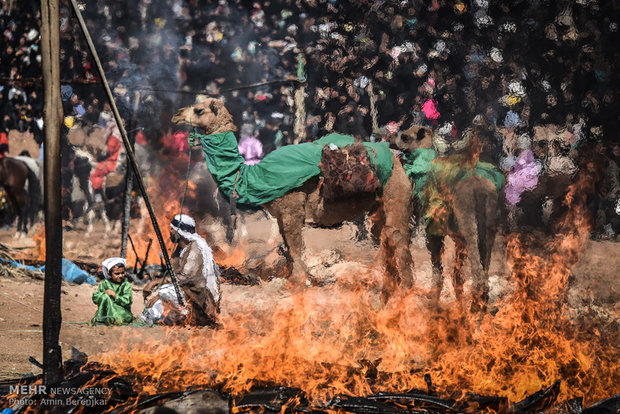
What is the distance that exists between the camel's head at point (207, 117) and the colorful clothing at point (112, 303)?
1.67m

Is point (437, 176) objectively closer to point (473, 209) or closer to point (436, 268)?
point (473, 209)

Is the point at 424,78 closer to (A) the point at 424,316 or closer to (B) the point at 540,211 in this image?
(B) the point at 540,211

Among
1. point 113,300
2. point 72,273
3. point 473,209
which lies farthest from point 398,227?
point 72,273

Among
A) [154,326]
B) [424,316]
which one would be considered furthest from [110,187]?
[424,316]

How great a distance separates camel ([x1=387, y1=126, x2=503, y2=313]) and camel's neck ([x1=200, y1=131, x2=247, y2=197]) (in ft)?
5.92

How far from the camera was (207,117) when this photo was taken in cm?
663

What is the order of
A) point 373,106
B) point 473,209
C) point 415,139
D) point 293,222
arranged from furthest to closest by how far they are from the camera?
point 373,106 < point 415,139 < point 473,209 < point 293,222

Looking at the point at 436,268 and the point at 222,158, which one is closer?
the point at 222,158

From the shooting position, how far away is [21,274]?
732 centimetres

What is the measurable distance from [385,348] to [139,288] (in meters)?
3.13

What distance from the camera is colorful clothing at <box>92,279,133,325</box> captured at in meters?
6.06

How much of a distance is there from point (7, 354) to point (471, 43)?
24.0 ft

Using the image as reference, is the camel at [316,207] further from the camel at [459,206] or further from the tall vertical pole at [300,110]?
the tall vertical pole at [300,110]

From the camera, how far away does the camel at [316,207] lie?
6664 mm
